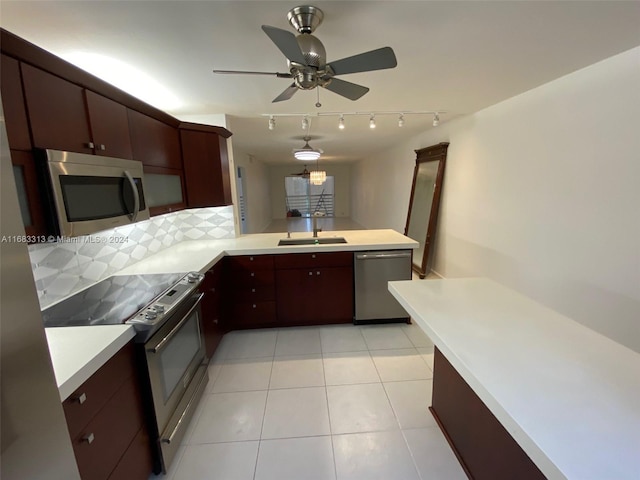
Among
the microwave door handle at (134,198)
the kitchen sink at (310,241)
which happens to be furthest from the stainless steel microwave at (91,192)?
the kitchen sink at (310,241)

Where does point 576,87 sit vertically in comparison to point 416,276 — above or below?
above

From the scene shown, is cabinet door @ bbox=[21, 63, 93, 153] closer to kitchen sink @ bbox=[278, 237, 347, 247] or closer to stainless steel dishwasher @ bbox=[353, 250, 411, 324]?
kitchen sink @ bbox=[278, 237, 347, 247]

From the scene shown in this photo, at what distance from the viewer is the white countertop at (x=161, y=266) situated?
1.04 m

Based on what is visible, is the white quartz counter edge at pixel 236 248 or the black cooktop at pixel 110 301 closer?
the black cooktop at pixel 110 301

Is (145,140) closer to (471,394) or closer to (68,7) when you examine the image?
(68,7)

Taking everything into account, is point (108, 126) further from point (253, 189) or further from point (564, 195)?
point (253, 189)

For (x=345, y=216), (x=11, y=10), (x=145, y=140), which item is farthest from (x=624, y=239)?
(x=345, y=216)

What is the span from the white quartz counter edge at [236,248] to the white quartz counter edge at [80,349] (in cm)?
87

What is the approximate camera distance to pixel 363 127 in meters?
4.36

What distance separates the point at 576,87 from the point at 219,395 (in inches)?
146

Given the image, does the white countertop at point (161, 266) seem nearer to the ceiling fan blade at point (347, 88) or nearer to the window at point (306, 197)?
the ceiling fan blade at point (347, 88)

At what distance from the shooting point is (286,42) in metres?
1.32

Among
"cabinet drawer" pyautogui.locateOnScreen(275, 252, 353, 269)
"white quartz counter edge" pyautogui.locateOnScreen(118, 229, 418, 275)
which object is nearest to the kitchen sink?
"white quartz counter edge" pyautogui.locateOnScreen(118, 229, 418, 275)

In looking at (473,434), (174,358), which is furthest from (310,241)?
(473,434)
